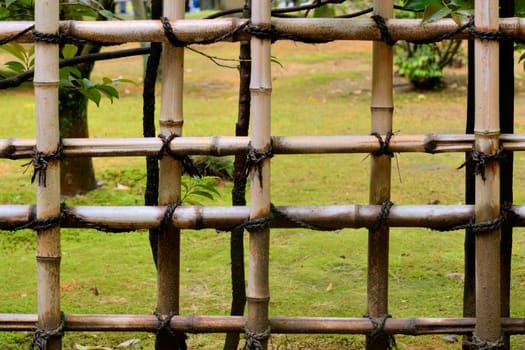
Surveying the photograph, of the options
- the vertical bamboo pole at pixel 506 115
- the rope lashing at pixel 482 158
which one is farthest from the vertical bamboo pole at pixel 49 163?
the vertical bamboo pole at pixel 506 115

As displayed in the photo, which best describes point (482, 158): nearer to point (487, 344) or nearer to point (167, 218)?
point (487, 344)

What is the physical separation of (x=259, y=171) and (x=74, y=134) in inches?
137

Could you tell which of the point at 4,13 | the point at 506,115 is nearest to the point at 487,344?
the point at 506,115

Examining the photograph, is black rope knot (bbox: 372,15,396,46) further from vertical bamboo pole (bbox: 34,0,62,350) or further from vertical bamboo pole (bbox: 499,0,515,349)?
vertical bamboo pole (bbox: 34,0,62,350)

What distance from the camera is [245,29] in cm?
256

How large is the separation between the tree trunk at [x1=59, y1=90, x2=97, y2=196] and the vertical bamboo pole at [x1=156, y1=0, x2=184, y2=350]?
2.98m

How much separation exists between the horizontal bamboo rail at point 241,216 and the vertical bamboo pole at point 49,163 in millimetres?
77

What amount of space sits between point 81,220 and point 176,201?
0.94ft

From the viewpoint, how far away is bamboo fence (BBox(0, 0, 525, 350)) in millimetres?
2559

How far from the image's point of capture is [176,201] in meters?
2.70

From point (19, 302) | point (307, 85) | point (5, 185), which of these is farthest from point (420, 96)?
point (19, 302)

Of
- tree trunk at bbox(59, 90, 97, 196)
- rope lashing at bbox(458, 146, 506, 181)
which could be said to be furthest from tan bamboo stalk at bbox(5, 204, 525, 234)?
tree trunk at bbox(59, 90, 97, 196)

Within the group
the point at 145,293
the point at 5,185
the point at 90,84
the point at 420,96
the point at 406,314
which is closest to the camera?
the point at 90,84

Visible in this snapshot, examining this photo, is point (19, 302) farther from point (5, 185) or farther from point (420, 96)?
point (420, 96)
